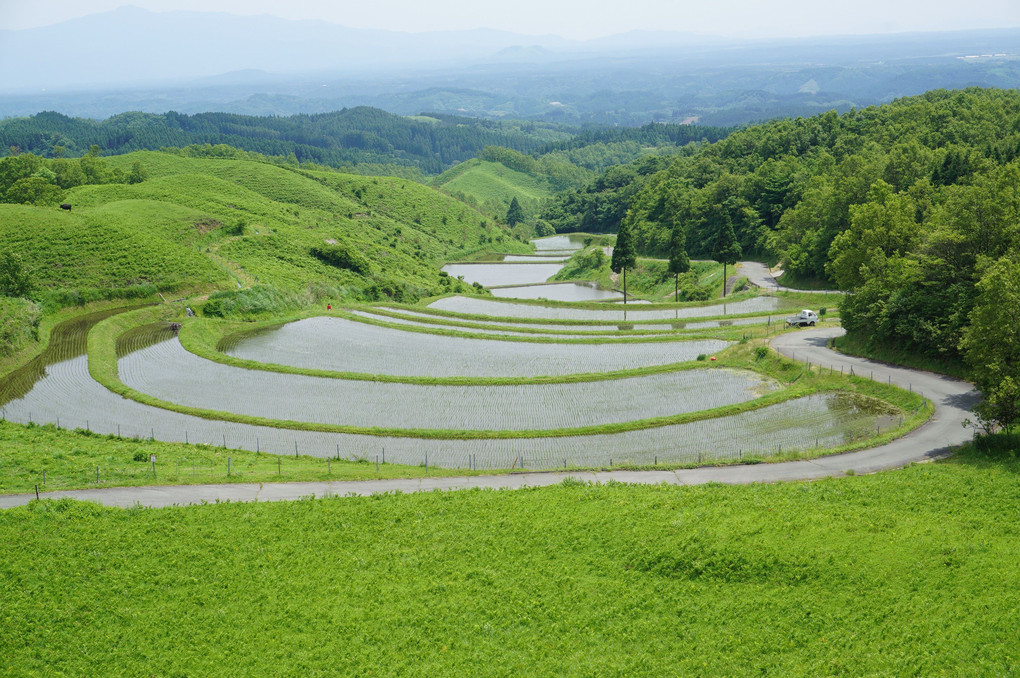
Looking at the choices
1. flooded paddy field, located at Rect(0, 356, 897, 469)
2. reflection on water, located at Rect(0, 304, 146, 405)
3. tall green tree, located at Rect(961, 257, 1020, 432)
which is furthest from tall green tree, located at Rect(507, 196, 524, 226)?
tall green tree, located at Rect(961, 257, 1020, 432)

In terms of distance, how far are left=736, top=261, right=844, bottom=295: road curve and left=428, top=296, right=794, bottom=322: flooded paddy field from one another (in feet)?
15.1

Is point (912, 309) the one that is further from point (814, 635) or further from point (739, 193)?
point (739, 193)

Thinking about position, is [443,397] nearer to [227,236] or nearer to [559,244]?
[227,236]

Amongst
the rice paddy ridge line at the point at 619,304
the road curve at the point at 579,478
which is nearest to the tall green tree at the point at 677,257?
the rice paddy ridge line at the point at 619,304

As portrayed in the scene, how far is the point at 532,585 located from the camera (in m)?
21.0

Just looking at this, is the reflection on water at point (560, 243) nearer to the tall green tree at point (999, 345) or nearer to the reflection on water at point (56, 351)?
the reflection on water at point (56, 351)

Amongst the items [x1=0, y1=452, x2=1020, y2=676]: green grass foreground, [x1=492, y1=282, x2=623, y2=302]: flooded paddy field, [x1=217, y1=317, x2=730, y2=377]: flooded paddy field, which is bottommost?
[x1=492, y1=282, x2=623, y2=302]: flooded paddy field

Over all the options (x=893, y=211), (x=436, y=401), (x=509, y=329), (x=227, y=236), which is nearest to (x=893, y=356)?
(x=893, y=211)

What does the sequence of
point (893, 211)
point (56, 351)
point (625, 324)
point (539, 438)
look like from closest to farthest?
point (539, 438)
point (893, 211)
point (56, 351)
point (625, 324)

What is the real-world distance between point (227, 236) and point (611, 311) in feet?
145

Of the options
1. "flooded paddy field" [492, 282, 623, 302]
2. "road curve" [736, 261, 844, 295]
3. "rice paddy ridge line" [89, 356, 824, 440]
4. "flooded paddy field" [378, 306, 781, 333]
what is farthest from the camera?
"flooded paddy field" [492, 282, 623, 302]

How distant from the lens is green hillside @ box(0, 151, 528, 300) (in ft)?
212

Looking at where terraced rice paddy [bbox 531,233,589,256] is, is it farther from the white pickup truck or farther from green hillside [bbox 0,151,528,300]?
the white pickup truck

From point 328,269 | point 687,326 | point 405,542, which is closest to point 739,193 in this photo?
point 687,326
